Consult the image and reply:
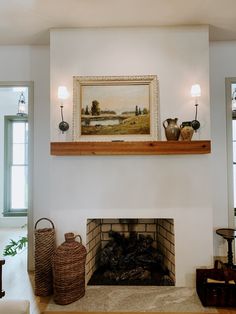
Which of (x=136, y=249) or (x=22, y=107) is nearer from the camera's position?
(x=136, y=249)

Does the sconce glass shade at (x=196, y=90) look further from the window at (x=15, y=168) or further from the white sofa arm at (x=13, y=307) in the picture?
the window at (x=15, y=168)

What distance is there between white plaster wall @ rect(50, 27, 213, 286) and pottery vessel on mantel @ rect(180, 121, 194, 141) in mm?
164

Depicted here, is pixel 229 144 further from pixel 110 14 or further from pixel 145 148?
pixel 110 14

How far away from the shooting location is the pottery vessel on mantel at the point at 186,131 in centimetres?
283

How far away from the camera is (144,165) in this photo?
117 inches

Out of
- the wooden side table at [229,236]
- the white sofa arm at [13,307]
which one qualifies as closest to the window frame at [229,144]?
the wooden side table at [229,236]

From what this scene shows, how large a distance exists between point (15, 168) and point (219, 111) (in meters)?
4.57

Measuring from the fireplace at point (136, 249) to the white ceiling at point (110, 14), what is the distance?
7.35ft

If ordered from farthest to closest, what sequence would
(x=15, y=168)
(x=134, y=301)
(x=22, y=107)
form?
(x=15, y=168)
(x=22, y=107)
(x=134, y=301)

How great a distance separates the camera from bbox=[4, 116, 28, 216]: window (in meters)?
5.98

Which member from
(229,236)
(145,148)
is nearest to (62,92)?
(145,148)

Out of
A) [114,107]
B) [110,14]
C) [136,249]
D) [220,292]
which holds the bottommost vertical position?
[220,292]

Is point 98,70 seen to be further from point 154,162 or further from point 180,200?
point 180,200

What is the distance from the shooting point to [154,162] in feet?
9.73
